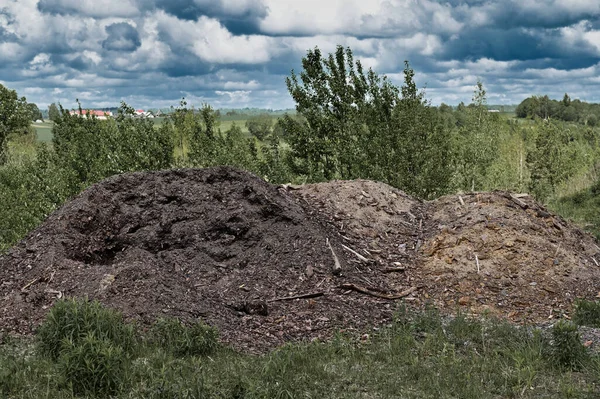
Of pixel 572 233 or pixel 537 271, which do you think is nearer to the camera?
pixel 537 271

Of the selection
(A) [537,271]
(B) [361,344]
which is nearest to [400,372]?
(B) [361,344]

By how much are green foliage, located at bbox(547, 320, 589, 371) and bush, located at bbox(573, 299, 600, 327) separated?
79.6 inches

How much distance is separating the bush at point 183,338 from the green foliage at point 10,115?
38229mm

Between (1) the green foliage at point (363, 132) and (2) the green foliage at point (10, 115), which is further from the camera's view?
(2) the green foliage at point (10, 115)

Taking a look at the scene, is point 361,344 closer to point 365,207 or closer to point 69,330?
point 69,330

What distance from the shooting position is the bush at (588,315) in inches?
320

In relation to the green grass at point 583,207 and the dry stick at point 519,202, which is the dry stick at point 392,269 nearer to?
the dry stick at point 519,202

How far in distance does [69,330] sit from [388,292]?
15.8 ft

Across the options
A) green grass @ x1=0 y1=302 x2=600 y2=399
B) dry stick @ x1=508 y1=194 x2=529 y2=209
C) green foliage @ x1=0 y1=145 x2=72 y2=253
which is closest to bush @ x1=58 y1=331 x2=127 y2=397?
green grass @ x1=0 y1=302 x2=600 y2=399

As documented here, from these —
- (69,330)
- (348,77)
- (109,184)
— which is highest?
(348,77)

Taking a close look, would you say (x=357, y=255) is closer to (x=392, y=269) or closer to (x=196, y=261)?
(x=392, y=269)

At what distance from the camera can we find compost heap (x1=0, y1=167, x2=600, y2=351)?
7879 mm

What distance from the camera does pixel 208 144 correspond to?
1989 cm

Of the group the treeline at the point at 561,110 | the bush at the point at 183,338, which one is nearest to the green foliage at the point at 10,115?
the bush at the point at 183,338
